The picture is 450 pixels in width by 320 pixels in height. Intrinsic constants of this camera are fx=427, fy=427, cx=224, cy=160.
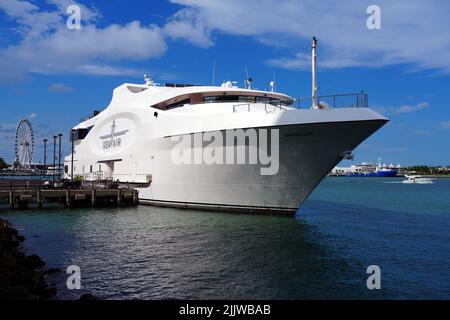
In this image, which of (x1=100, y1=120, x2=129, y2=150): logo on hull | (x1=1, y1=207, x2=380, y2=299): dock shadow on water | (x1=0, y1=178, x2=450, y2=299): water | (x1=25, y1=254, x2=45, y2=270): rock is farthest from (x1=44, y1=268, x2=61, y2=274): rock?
(x1=100, y1=120, x2=129, y2=150): logo on hull

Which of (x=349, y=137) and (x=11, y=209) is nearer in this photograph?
(x=349, y=137)

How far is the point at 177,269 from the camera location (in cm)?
1272

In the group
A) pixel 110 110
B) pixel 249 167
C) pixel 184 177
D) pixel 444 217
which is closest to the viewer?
pixel 249 167

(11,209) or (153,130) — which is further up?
(153,130)

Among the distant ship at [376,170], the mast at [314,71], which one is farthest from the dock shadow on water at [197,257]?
the distant ship at [376,170]

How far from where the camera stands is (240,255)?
47.3 feet

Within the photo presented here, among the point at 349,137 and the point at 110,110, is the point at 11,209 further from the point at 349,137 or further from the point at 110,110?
the point at 349,137

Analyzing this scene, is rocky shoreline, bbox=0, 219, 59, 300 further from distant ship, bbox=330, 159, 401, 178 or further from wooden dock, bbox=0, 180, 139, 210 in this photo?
distant ship, bbox=330, 159, 401, 178

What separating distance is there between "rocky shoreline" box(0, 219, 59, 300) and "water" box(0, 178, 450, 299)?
57 cm

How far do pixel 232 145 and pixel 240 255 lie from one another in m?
8.63

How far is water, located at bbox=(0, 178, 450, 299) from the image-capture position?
11.0 m

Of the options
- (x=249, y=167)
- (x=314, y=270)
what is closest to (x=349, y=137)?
(x=249, y=167)

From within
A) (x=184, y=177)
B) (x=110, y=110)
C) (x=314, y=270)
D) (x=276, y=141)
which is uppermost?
(x=110, y=110)
